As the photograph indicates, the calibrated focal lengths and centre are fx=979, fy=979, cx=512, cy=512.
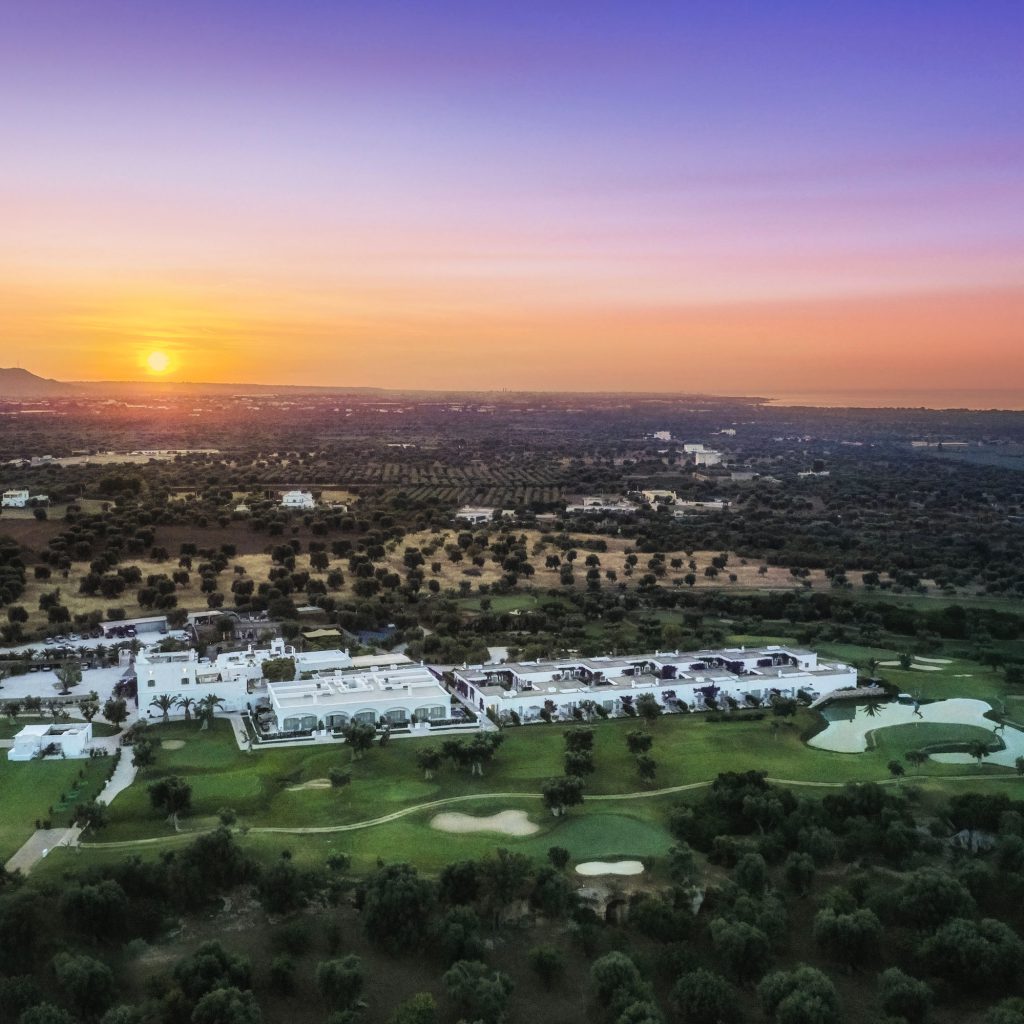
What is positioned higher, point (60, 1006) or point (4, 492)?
point (4, 492)

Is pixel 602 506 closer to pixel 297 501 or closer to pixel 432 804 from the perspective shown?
pixel 297 501

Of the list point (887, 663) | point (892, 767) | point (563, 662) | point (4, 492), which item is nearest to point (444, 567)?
point (563, 662)

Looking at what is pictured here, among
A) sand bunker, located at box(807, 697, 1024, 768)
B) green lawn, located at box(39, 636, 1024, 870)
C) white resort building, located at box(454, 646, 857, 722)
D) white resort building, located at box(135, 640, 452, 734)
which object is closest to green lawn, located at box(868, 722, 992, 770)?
green lawn, located at box(39, 636, 1024, 870)

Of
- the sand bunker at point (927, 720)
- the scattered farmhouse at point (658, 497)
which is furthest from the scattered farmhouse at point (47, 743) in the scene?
the scattered farmhouse at point (658, 497)

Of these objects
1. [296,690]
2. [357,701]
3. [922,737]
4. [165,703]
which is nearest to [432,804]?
[357,701]

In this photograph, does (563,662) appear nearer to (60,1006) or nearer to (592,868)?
(592,868)
